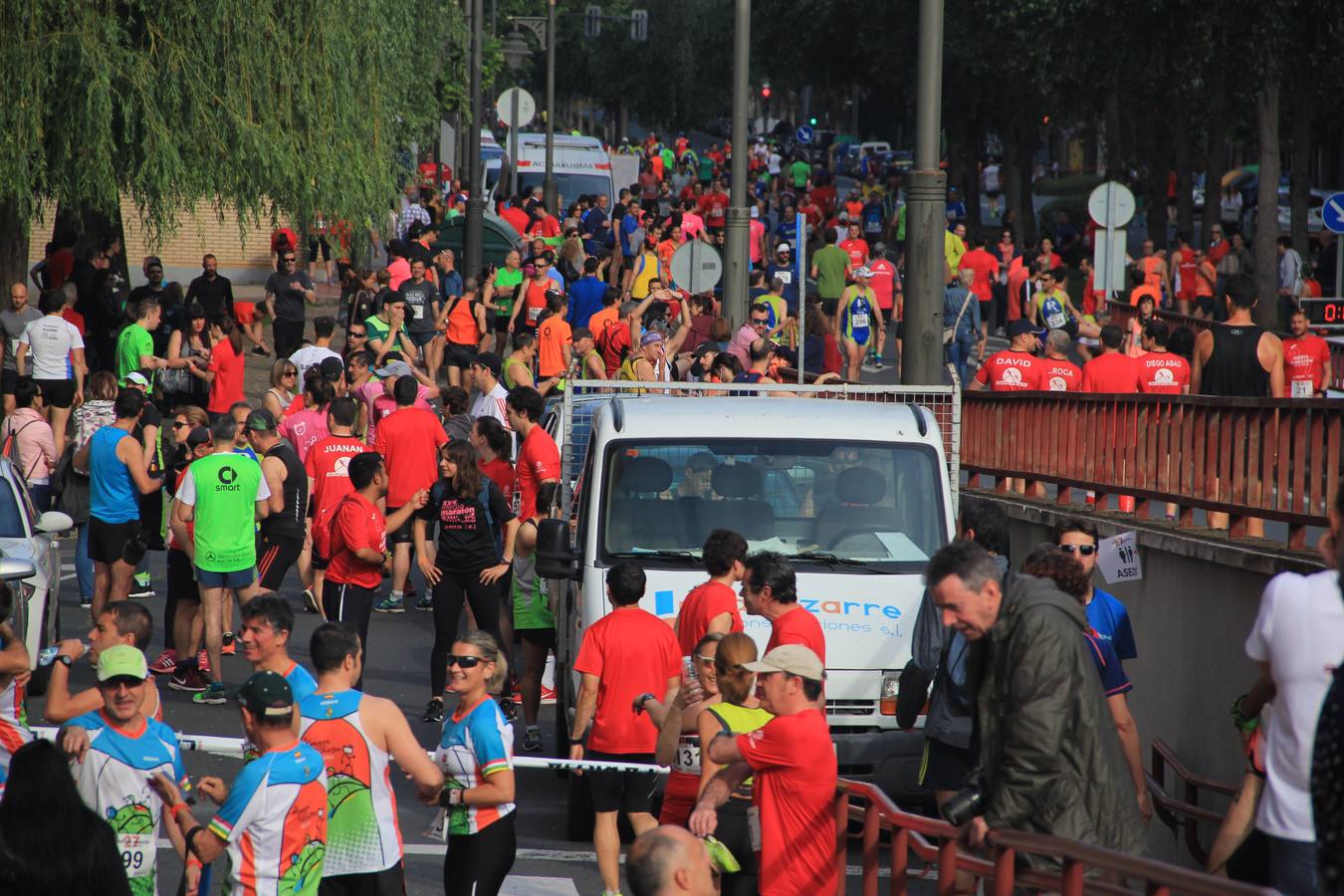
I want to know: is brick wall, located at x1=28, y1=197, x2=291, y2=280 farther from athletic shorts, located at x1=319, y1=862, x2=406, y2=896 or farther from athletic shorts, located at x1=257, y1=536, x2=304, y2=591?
athletic shorts, located at x1=319, y1=862, x2=406, y2=896

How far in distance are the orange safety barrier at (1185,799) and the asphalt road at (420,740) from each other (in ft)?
4.26

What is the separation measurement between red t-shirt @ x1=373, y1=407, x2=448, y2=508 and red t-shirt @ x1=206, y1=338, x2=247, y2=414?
5.24 m

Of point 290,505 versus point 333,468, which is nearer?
point 290,505

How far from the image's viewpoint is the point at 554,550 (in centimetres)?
912

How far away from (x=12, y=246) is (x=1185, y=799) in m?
16.0

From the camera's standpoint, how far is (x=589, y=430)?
36.4 feet

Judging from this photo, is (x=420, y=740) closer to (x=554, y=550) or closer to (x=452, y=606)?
(x=452, y=606)

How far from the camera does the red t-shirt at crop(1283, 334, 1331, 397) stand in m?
15.2

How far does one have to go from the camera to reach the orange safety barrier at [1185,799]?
29.1ft

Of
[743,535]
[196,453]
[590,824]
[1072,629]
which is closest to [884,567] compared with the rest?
[743,535]

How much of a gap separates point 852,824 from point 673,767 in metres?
2.03

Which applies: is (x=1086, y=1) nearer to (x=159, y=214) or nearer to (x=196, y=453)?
(x=159, y=214)

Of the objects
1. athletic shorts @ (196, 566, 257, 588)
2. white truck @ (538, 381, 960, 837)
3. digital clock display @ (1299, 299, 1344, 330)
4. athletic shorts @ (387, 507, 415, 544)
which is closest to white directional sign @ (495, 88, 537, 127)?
digital clock display @ (1299, 299, 1344, 330)

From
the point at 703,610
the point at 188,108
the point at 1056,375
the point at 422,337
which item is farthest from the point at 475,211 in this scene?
the point at 703,610
